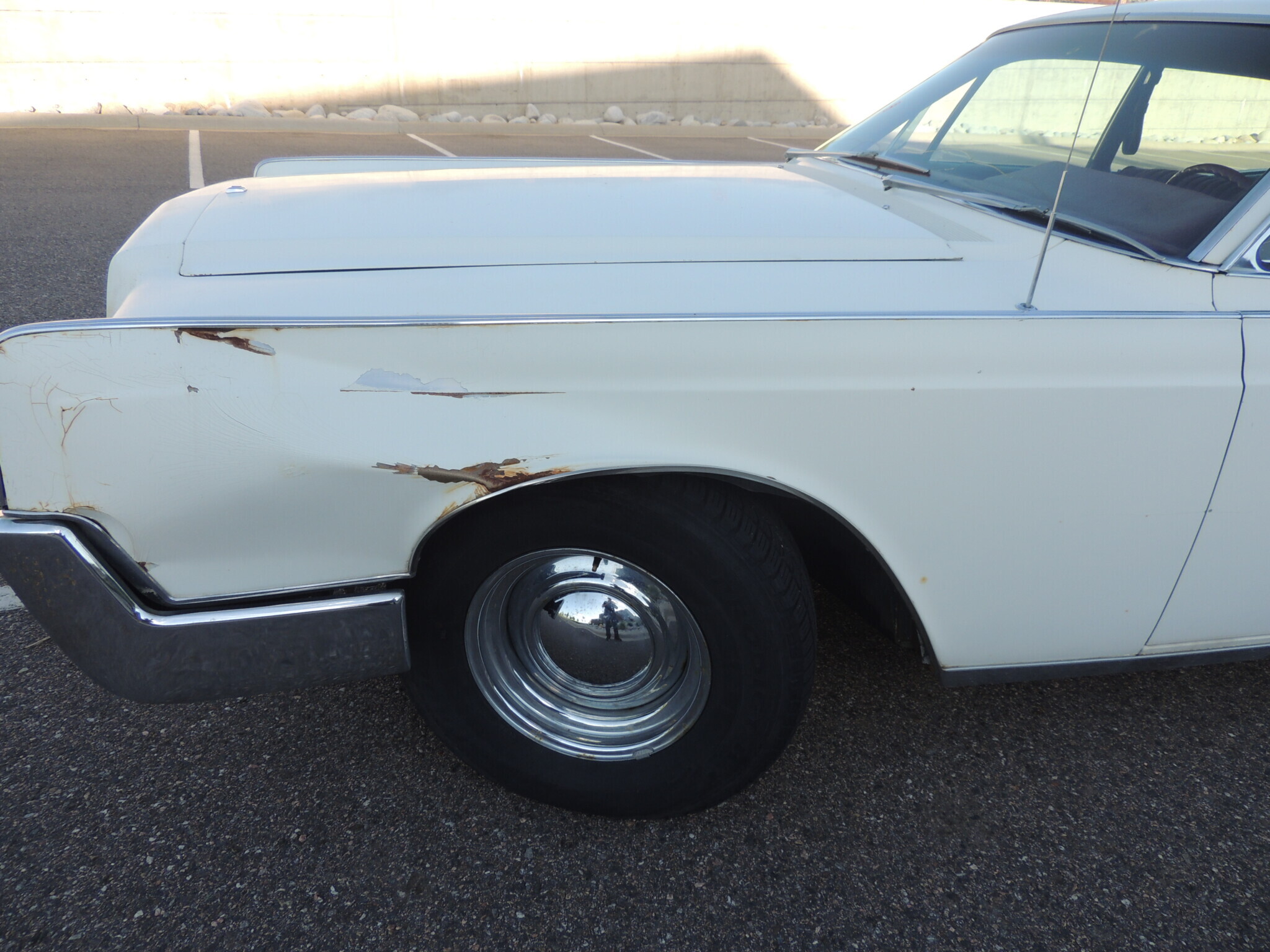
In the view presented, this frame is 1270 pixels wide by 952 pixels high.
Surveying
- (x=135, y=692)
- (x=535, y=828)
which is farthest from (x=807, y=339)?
(x=135, y=692)

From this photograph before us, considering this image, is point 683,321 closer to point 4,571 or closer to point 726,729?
point 726,729

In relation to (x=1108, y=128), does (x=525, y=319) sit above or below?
below

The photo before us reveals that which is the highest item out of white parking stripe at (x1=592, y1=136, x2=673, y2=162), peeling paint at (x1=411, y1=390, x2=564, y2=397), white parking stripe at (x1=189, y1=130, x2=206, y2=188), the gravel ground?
white parking stripe at (x1=592, y1=136, x2=673, y2=162)

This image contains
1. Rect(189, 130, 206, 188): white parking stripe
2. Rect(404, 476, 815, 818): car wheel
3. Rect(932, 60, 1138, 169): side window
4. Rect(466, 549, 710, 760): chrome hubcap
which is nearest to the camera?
Rect(404, 476, 815, 818): car wheel

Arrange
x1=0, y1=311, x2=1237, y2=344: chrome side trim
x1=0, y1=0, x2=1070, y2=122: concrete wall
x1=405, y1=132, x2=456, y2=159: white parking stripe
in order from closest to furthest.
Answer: x1=0, y1=311, x2=1237, y2=344: chrome side trim, x1=405, y1=132, x2=456, y2=159: white parking stripe, x1=0, y1=0, x2=1070, y2=122: concrete wall

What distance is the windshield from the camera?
1781mm

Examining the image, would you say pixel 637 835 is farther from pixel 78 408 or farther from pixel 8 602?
pixel 8 602

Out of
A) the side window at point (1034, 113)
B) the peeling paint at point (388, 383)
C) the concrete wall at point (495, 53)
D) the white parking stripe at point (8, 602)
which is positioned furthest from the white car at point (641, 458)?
the concrete wall at point (495, 53)

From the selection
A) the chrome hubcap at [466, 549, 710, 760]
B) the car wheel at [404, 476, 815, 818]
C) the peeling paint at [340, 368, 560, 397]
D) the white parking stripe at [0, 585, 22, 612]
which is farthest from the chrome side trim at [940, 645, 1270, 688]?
the white parking stripe at [0, 585, 22, 612]

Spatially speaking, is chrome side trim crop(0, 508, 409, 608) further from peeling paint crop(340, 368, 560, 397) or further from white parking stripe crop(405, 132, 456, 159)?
white parking stripe crop(405, 132, 456, 159)

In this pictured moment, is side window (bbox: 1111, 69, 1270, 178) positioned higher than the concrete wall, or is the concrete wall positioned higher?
the concrete wall

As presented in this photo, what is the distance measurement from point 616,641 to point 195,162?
847cm

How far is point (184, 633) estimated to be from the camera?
1450 mm

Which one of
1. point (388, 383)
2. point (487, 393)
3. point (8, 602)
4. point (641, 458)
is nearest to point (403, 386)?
point (388, 383)
